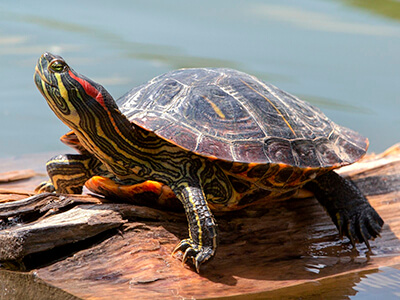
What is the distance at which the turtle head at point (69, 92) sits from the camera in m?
2.73


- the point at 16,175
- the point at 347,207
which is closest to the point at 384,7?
the point at 347,207

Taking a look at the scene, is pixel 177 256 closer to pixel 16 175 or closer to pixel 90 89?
pixel 90 89

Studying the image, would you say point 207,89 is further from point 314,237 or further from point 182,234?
point 314,237

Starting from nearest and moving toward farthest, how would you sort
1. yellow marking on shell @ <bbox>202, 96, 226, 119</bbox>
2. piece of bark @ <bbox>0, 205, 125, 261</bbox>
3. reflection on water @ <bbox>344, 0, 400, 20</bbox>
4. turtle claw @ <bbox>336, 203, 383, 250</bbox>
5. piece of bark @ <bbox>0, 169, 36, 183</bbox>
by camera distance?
1. piece of bark @ <bbox>0, 205, 125, 261</bbox>
2. yellow marking on shell @ <bbox>202, 96, 226, 119</bbox>
3. turtle claw @ <bbox>336, 203, 383, 250</bbox>
4. piece of bark @ <bbox>0, 169, 36, 183</bbox>
5. reflection on water @ <bbox>344, 0, 400, 20</bbox>

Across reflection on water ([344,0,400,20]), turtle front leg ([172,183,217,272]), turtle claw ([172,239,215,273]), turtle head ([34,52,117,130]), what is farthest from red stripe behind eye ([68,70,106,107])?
reflection on water ([344,0,400,20])

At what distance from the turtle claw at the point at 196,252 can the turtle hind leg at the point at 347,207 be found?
104 cm

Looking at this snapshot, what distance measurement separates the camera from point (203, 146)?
2.86 meters

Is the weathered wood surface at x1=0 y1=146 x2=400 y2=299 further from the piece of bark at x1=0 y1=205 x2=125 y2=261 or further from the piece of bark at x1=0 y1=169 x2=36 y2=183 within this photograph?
the piece of bark at x1=0 y1=169 x2=36 y2=183

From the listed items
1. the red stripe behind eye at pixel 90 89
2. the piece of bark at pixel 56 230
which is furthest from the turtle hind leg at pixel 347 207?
the red stripe behind eye at pixel 90 89

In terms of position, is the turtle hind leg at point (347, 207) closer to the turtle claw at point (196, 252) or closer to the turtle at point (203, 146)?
the turtle at point (203, 146)

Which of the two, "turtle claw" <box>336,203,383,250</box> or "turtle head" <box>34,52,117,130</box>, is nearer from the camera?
"turtle head" <box>34,52,117,130</box>

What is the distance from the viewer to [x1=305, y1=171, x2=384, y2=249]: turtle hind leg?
3.35 m

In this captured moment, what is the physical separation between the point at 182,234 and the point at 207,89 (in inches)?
33.9

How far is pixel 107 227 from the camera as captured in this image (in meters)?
2.77
